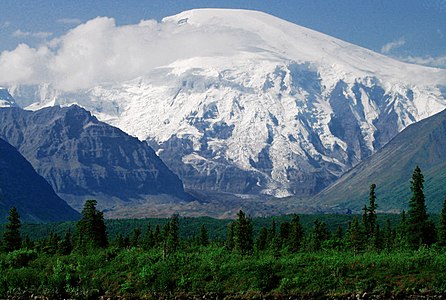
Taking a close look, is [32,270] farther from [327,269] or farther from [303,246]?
[303,246]

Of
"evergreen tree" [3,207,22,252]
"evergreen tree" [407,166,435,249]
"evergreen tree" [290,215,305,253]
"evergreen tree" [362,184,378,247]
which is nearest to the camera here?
"evergreen tree" [407,166,435,249]

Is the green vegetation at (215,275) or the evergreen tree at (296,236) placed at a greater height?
the evergreen tree at (296,236)

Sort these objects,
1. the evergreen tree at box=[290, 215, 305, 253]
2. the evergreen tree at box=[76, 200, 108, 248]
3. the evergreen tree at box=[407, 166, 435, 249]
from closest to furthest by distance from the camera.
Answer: the evergreen tree at box=[407, 166, 435, 249] < the evergreen tree at box=[76, 200, 108, 248] < the evergreen tree at box=[290, 215, 305, 253]

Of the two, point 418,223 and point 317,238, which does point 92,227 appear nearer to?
point 317,238

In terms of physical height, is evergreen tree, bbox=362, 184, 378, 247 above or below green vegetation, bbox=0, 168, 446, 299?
above

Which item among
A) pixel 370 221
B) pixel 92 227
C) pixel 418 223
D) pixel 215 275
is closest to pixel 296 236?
pixel 370 221

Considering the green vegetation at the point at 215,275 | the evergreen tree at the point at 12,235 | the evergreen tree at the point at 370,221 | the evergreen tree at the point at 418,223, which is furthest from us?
the evergreen tree at the point at 370,221

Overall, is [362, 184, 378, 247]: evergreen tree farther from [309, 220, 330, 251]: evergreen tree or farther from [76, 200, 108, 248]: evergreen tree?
[76, 200, 108, 248]: evergreen tree

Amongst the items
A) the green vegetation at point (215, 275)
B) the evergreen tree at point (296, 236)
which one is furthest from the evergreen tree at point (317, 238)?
the green vegetation at point (215, 275)

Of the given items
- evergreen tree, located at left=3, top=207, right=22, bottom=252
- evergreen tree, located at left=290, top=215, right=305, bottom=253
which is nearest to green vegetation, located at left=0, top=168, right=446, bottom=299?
evergreen tree, located at left=3, top=207, right=22, bottom=252

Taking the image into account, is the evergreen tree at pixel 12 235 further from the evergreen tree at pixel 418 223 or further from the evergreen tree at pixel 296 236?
the evergreen tree at pixel 418 223

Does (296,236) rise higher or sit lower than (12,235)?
lower

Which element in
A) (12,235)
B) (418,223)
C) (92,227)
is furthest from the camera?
(92,227)

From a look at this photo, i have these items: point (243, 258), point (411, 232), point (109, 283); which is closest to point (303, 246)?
point (411, 232)
